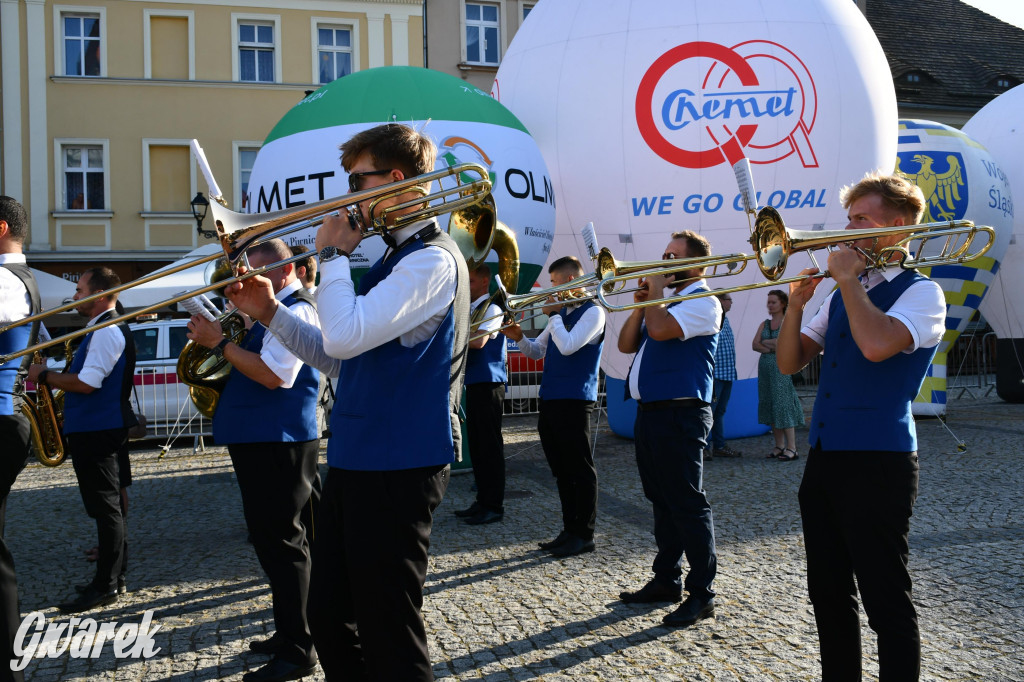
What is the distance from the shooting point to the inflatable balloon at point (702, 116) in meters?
8.71

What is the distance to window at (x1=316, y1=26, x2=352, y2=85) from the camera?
2217cm

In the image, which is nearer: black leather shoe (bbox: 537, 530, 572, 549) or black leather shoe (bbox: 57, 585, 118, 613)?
black leather shoe (bbox: 57, 585, 118, 613)

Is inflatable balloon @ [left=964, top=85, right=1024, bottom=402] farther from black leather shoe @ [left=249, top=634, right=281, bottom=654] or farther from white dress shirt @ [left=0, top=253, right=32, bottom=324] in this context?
white dress shirt @ [left=0, top=253, right=32, bottom=324]

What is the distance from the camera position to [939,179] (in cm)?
1236

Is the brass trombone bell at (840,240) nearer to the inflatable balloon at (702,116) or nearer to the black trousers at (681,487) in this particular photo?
the black trousers at (681,487)

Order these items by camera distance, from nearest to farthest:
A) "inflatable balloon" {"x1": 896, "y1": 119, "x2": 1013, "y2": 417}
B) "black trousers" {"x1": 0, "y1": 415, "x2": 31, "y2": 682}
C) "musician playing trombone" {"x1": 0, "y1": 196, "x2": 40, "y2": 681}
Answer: "black trousers" {"x1": 0, "y1": 415, "x2": 31, "y2": 682} < "musician playing trombone" {"x1": 0, "y1": 196, "x2": 40, "y2": 681} < "inflatable balloon" {"x1": 896, "y1": 119, "x2": 1013, "y2": 417}

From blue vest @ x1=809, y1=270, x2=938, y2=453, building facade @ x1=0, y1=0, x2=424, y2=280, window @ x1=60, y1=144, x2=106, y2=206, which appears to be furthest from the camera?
window @ x1=60, y1=144, x2=106, y2=206

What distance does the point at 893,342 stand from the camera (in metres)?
3.02

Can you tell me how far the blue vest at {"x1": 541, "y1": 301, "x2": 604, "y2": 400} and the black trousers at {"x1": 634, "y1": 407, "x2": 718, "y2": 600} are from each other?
1.23 metres

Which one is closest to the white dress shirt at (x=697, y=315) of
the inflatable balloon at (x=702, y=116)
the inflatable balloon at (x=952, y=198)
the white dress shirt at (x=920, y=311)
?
the white dress shirt at (x=920, y=311)

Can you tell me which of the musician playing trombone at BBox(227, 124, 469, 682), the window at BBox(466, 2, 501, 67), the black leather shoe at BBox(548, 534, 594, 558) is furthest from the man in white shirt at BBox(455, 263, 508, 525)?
the window at BBox(466, 2, 501, 67)

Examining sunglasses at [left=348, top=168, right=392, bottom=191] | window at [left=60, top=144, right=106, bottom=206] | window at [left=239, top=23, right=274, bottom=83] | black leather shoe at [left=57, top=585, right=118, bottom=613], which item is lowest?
black leather shoe at [left=57, top=585, right=118, bottom=613]

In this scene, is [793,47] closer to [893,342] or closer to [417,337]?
[893,342]

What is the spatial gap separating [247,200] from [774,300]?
506 cm
